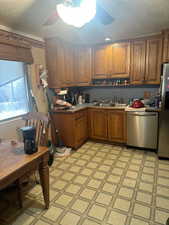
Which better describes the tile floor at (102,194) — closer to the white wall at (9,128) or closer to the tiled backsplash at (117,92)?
the white wall at (9,128)

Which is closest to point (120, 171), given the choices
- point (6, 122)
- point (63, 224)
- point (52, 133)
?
point (63, 224)

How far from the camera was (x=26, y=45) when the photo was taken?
2.67 metres

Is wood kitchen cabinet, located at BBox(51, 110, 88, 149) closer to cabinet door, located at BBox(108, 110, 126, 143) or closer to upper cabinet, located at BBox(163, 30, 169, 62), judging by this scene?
cabinet door, located at BBox(108, 110, 126, 143)

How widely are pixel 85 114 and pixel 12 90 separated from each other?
5.42 feet

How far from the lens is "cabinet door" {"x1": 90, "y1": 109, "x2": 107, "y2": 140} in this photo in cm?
355

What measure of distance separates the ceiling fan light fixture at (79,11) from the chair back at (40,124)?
50.7 inches

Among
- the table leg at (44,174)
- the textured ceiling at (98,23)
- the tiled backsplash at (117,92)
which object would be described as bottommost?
the table leg at (44,174)

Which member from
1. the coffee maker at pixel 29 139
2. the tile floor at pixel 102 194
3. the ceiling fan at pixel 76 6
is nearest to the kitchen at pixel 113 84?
the tile floor at pixel 102 194

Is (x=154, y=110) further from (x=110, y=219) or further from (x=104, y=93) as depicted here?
(x=110, y=219)

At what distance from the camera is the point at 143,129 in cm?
311

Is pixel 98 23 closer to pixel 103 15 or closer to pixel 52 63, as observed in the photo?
pixel 103 15

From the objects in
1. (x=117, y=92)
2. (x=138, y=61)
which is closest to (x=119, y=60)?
(x=138, y=61)

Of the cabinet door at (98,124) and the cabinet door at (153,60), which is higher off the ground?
the cabinet door at (153,60)

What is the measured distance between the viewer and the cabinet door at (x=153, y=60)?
3053mm
